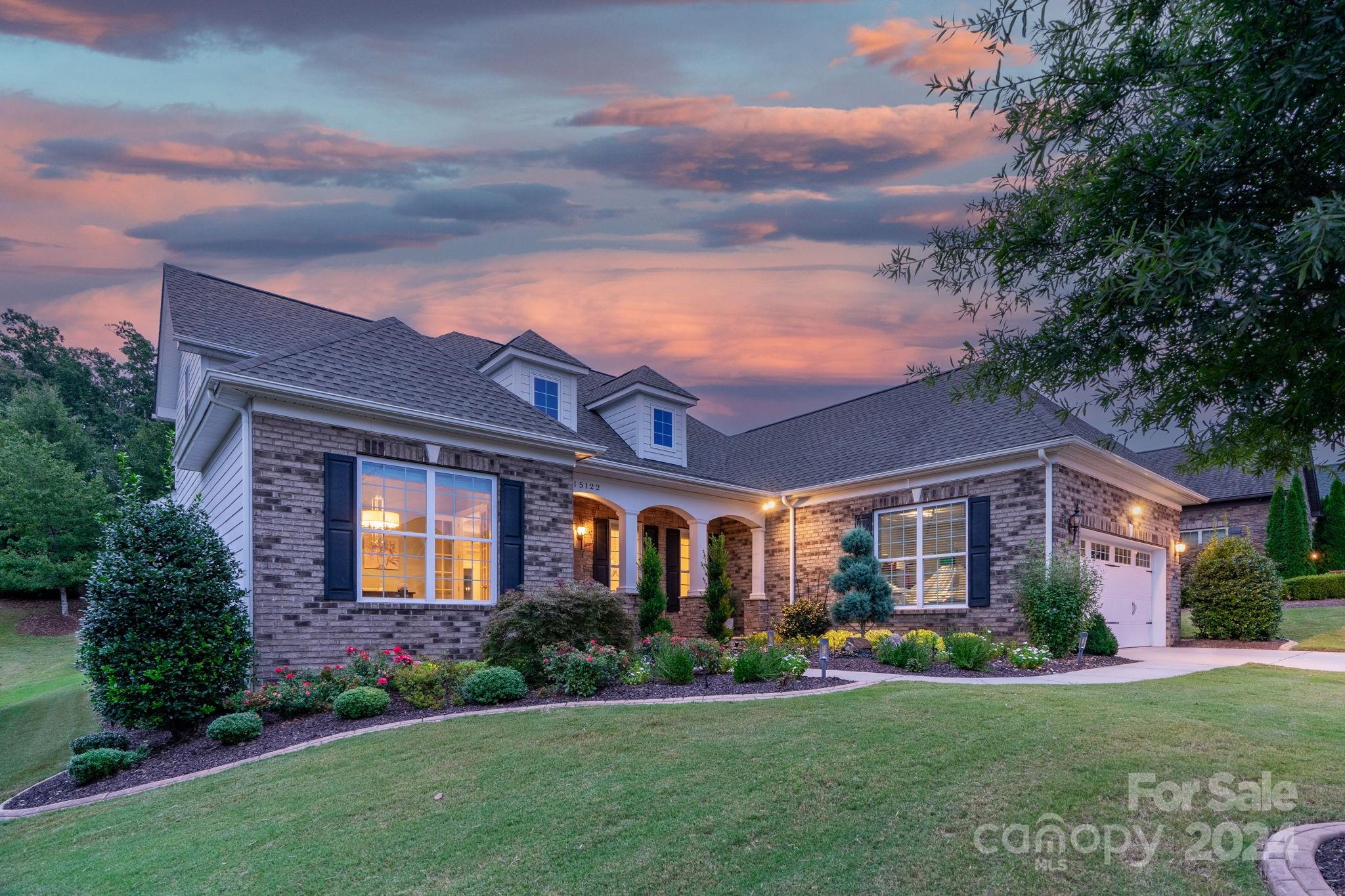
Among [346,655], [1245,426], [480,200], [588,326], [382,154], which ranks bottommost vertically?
[346,655]

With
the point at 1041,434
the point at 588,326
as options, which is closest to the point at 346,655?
the point at 588,326

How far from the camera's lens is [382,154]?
1164 cm

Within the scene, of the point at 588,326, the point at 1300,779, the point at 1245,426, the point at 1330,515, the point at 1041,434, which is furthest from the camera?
the point at 1330,515

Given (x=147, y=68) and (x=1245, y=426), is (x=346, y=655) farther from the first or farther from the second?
(x=1245, y=426)

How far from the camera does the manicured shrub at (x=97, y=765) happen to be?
24.7ft

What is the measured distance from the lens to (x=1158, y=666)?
1194cm

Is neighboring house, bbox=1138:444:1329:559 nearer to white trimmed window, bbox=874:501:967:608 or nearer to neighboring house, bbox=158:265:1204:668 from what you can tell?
neighboring house, bbox=158:265:1204:668

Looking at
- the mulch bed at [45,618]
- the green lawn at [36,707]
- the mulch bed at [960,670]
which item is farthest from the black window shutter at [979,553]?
the mulch bed at [45,618]

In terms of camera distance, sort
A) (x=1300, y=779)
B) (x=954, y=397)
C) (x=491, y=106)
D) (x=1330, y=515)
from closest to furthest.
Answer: (x=1300, y=779)
(x=954, y=397)
(x=491, y=106)
(x=1330, y=515)

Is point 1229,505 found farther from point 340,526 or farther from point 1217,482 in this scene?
point 340,526

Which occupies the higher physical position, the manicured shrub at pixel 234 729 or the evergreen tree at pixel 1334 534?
the evergreen tree at pixel 1334 534

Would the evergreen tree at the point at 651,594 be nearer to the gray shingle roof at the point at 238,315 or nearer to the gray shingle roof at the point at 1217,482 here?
the gray shingle roof at the point at 238,315

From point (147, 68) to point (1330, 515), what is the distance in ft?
113

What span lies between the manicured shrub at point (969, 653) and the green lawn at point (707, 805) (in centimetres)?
304
